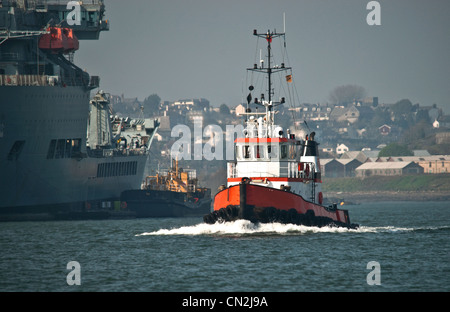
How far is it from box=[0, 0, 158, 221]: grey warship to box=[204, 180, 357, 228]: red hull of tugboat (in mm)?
34224

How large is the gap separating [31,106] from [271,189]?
3845cm

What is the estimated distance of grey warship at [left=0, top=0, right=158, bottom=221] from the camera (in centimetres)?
8381

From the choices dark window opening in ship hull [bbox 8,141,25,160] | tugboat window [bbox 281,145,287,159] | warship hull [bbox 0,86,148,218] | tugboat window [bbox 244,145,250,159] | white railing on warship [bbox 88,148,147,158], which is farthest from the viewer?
white railing on warship [bbox 88,148,147,158]

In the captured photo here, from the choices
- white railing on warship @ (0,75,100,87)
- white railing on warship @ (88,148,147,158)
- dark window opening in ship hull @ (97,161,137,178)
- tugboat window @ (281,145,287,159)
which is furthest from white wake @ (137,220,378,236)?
dark window opening in ship hull @ (97,161,137,178)

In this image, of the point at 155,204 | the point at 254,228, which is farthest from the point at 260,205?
the point at 155,204

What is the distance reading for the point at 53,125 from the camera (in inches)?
3509

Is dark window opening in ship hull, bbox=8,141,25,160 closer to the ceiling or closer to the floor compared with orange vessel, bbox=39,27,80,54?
closer to the floor

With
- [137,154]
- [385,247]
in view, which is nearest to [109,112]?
[137,154]

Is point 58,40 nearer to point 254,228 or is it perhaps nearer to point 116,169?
point 116,169

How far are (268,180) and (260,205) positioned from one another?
110 inches

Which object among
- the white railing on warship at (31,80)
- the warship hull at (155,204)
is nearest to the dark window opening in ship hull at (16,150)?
the white railing on warship at (31,80)

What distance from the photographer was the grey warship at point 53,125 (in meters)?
83.8

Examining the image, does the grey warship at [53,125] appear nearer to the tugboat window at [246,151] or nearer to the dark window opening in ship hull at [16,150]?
the dark window opening in ship hull at [16,150]

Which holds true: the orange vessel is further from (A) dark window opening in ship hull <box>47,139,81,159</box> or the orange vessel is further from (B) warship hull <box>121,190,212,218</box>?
(B) warship hull <box>121,190,212,218</box>
